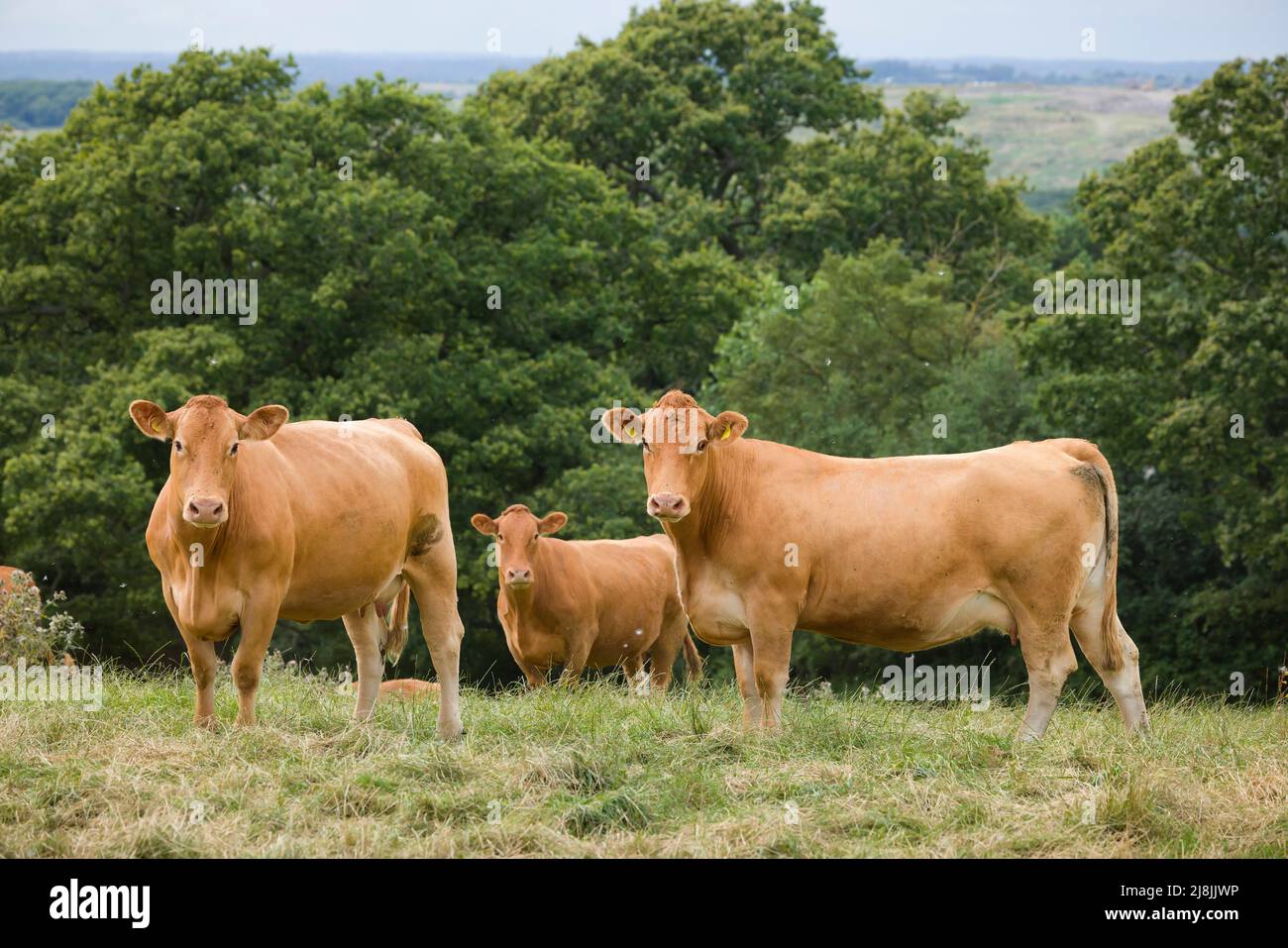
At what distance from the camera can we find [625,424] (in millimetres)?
9234

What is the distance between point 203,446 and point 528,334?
23070mm

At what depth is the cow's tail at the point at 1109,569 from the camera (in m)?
9.12

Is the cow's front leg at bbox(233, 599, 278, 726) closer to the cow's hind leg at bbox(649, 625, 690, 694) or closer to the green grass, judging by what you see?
the green grass

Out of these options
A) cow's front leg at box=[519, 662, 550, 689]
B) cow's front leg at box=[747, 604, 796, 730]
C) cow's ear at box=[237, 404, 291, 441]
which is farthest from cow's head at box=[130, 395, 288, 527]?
cow's front leg at box=[519, 662, 550, 689]

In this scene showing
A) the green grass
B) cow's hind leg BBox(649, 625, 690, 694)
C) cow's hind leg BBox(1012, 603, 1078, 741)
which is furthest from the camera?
cow's hind leg BBox(649, 625, 690, 694)

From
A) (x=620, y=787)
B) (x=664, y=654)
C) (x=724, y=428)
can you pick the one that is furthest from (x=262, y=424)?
(x=664, y=654)

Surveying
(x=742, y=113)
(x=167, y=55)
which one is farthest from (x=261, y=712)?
(x=167, y=55)

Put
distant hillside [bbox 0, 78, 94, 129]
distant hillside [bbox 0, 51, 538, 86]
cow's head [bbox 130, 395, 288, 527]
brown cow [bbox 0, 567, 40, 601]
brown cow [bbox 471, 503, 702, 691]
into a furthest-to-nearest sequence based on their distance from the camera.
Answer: distant hillside [bbox 0, 51, 538, 86], distant hillside [bbox 0, 78, 94, 129], brown cow [bbox 471, 503, 702, 691], brown cow [bbox 0, 567, 40, 601], cow's head [bbox 130, 395, 288, 527]

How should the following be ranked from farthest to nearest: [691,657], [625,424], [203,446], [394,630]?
[691,657] < [394,630] < [625,424] < [203,446]

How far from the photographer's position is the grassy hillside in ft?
395

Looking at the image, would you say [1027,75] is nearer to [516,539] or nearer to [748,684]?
[516,539]

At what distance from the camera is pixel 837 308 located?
32219mm

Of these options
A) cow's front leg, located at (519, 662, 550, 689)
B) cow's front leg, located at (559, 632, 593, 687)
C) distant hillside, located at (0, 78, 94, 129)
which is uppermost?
distant hillside, located at (0, 78, 94, 129)

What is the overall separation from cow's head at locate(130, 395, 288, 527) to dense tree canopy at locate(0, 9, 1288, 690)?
1352 cm
